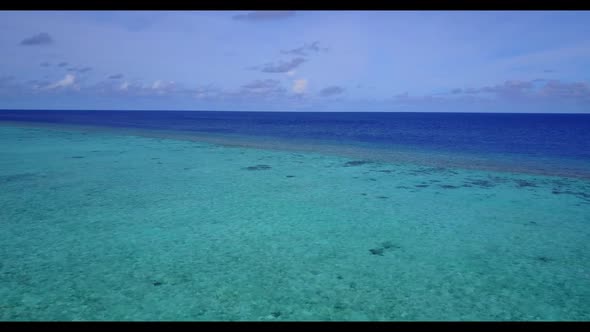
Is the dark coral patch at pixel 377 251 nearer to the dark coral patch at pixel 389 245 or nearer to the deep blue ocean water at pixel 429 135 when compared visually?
the dark coral patch at pixel 389 245

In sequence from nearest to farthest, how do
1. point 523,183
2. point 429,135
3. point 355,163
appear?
point 523,183 → point 355,163 → point 429,135

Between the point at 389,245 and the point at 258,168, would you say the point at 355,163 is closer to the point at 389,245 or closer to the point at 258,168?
the point at 258,168

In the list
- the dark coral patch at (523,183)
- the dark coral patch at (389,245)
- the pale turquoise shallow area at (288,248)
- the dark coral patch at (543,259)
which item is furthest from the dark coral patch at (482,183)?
the dark coral patch at (389,245)

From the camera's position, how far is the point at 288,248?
22.4ft

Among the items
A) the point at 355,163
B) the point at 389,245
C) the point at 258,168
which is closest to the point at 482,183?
the point at 355,163

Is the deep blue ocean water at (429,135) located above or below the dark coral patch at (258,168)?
above

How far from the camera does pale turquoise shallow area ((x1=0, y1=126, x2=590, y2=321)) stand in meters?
4.82

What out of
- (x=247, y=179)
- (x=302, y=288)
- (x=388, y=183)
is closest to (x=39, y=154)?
(x=247, y=179)

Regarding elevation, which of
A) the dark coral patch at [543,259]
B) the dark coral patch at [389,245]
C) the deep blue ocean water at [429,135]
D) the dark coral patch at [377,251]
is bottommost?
the dark coral patch at [543,259]

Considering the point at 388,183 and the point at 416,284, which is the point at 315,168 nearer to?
the point at 388,183

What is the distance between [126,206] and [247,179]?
4734 millimetres

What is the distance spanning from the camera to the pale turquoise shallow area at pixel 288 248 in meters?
4.82

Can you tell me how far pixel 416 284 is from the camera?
17.9ft
